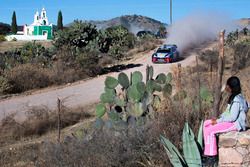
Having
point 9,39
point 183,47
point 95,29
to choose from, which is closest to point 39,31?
point 9,39

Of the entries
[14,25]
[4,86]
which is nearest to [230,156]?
[4,86]

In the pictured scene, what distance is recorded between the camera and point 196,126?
812 centimetres

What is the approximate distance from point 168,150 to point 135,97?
3.00 meters

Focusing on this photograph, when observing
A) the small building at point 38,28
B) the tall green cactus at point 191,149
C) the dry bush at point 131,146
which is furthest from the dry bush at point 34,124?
the small building at point 38,28

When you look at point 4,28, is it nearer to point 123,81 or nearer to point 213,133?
point 123,81

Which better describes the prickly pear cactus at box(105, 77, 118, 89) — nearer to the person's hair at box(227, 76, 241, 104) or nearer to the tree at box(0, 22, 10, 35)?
the person's hair at box(227, 76, 241, 104)

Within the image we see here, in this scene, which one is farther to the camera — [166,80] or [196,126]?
[166,80]

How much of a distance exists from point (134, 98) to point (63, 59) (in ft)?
78.0

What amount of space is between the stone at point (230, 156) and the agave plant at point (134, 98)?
8.08 feet

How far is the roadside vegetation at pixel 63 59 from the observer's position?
28.1m

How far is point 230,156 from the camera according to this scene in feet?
22.3

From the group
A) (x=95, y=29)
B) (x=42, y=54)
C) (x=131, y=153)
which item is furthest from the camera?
(x=95, y=29)

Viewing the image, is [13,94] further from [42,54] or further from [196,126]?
[196,126]

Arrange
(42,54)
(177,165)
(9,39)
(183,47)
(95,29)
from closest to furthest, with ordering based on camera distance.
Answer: (177,165) → (42,54) → (95,29) → (183,47) → (9,39)
